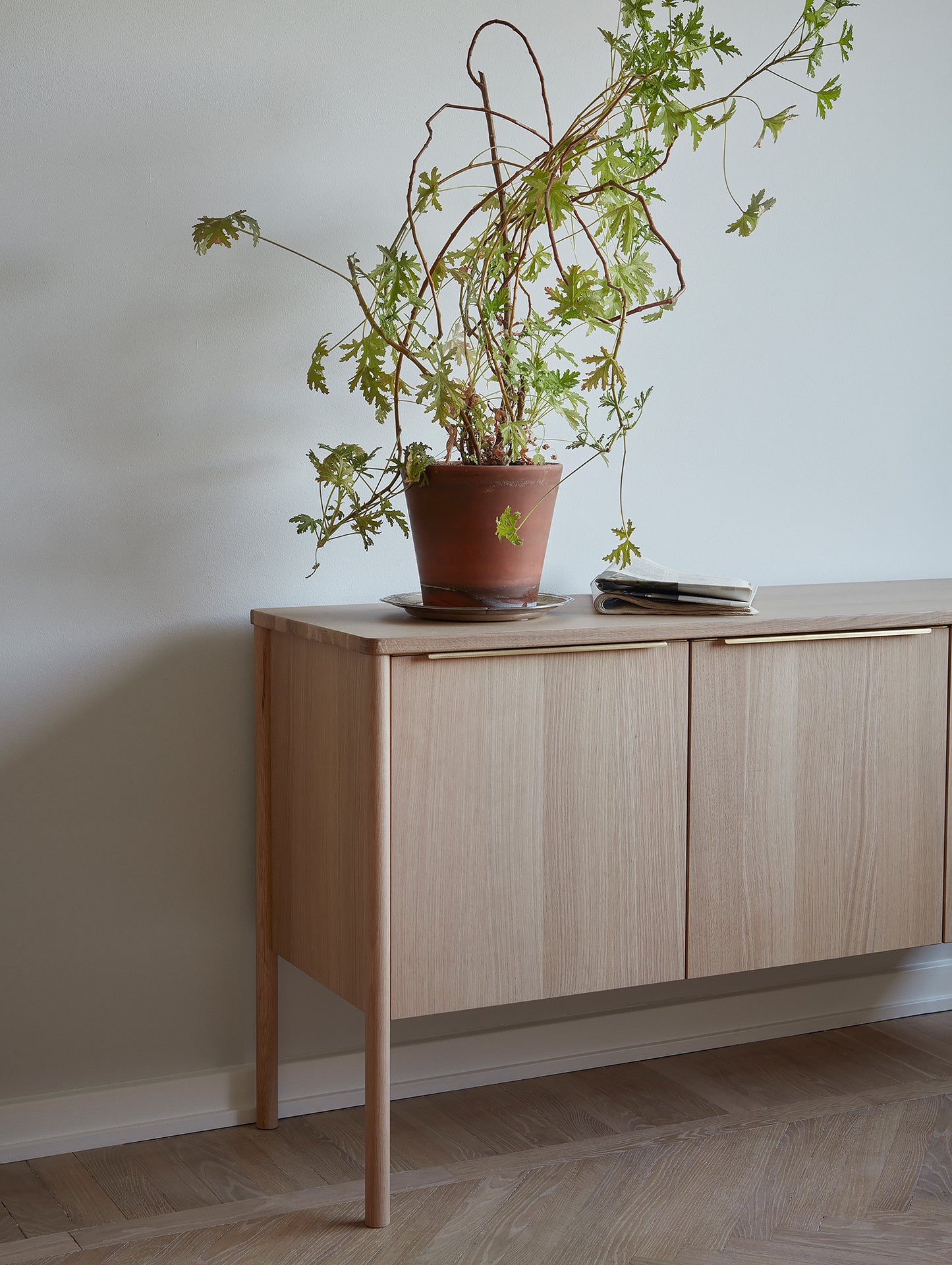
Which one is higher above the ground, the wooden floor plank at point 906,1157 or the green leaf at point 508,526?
the green leaf at point 508,526

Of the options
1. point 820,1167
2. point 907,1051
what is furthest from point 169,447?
point 907,1051

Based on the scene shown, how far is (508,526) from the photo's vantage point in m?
1.83

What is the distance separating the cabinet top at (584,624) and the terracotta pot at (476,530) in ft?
0.18

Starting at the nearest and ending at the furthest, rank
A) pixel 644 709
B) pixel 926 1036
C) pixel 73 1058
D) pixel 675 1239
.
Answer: pixel 675 1239 → pixel 644 709 → pixel 73 1058 → pixel 926 1036

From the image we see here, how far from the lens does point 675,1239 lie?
1.79m

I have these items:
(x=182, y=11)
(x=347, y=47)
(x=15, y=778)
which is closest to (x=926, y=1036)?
(x=15, y=778)

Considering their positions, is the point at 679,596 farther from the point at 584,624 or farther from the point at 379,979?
the point at 379,979

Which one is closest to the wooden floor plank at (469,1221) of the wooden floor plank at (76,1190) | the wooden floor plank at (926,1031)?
the wooden floor plank at (76,1190)

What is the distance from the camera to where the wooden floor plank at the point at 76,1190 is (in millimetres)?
1851

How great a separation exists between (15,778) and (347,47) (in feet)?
4.32

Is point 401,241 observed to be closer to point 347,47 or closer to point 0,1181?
point 347,47

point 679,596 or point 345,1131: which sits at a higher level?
point 679,596

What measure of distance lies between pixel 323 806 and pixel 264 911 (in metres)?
→ 0.31

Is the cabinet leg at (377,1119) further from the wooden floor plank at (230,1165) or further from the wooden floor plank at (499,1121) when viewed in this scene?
the wooden floor plank at (499,1121)
